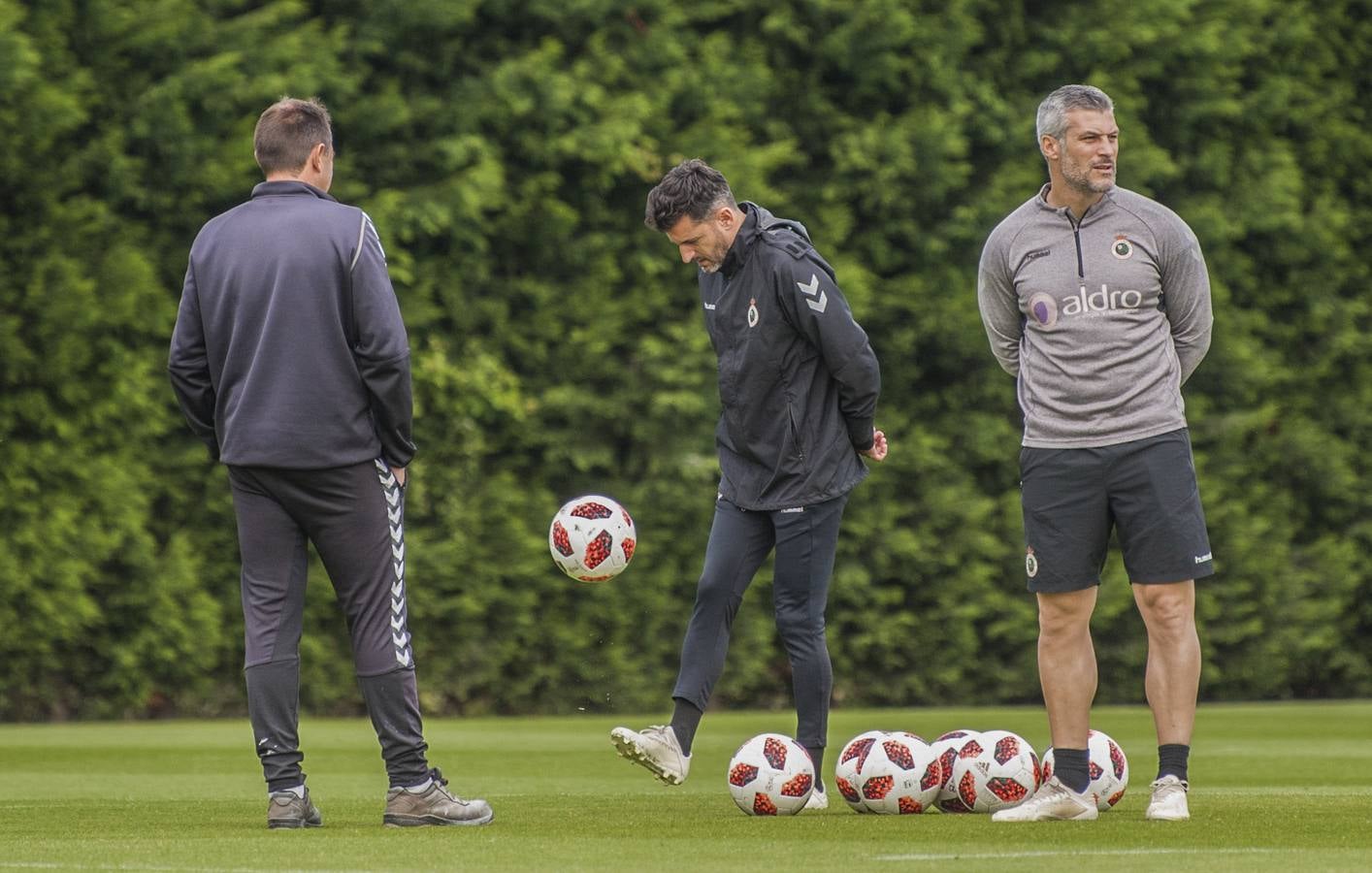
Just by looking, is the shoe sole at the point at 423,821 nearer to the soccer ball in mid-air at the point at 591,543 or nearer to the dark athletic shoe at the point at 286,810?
the dark athletic shoe at the point at 286,810

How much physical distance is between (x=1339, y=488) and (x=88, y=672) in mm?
9186

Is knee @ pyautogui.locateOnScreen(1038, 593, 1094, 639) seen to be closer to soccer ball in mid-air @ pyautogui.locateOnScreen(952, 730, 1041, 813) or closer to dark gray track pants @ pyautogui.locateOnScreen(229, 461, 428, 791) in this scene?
soccer ball in mid-air @ pyautogui.locateOnScreen(952, 730, 1041, 813)

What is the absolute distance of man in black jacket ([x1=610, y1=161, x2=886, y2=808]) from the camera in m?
6.92

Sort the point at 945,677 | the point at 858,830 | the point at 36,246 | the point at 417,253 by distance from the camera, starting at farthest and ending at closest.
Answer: the point at 945,677
the point at 417,253
the point at 36,246
the point at 858,830

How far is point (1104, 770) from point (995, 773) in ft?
1.28

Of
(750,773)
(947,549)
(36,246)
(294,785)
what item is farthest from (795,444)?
(947,549)

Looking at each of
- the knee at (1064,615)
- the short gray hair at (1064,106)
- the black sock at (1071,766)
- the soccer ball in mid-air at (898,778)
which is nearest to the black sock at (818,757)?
the soccer ball in mid-air at (898,778)

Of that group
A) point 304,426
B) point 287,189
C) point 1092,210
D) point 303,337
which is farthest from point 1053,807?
point 287,189

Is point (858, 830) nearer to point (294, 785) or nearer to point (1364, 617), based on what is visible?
point (294, 785)

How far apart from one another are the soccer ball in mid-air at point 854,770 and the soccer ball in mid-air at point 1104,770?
58 centimetres

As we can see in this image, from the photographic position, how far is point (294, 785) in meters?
6.19

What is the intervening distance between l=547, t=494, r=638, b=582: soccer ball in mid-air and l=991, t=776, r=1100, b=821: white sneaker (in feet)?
6.15

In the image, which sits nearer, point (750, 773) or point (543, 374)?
point (750, 773)

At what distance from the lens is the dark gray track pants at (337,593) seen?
6160 millimetres
